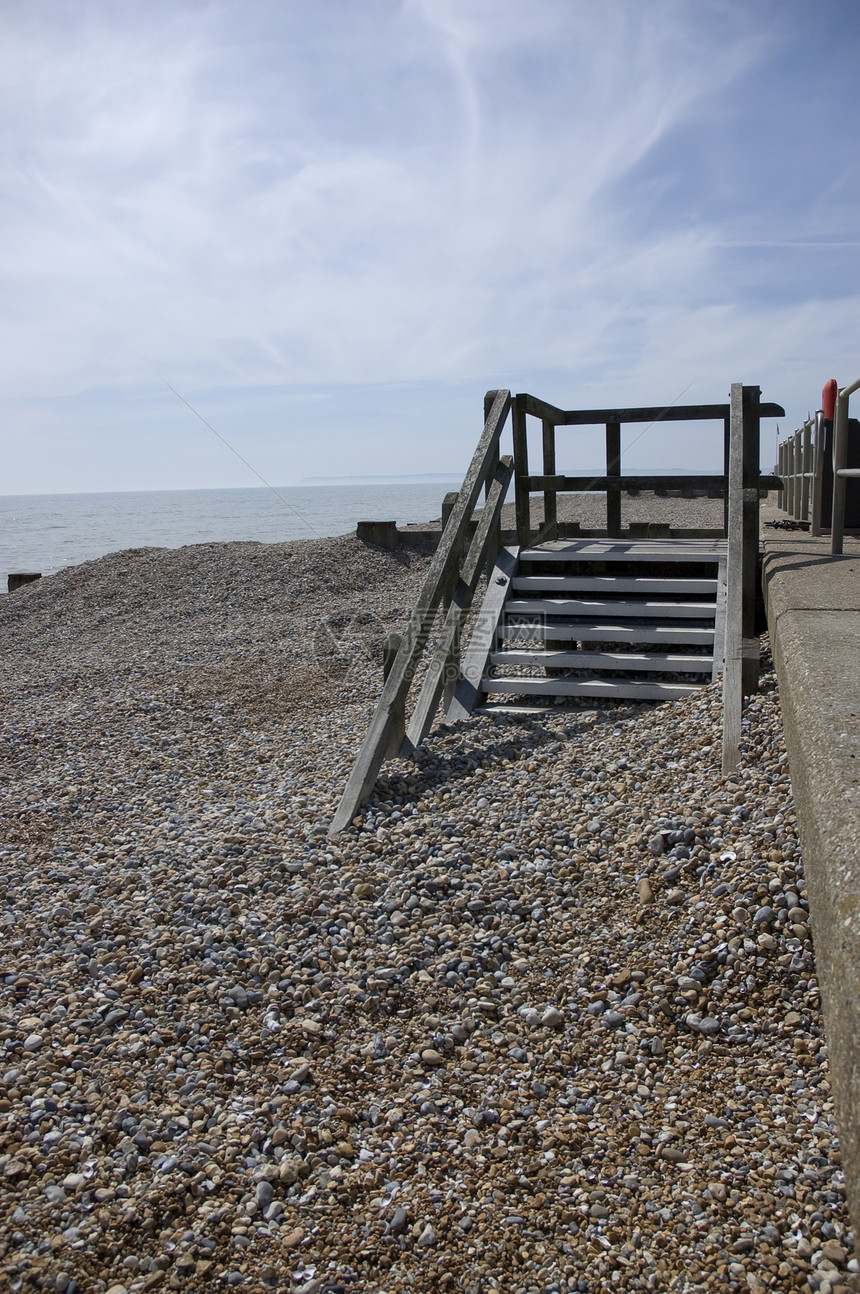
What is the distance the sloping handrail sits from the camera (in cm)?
472

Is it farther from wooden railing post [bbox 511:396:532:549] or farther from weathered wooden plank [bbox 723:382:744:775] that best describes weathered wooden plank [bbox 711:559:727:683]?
wooden railing post [bbox 511:396:532:549]

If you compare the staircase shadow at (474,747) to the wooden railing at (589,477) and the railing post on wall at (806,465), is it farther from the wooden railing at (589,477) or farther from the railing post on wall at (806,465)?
the railing post on wall at (806,465)

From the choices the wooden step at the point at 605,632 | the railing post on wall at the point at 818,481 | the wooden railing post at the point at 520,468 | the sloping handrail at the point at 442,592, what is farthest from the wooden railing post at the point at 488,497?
the railing post on wall at the point at 818,481

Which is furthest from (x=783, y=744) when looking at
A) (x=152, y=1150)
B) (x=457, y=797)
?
(x=152, y=1150)

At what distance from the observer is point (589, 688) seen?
5.90 m

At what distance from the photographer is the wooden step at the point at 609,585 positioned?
6.52 m

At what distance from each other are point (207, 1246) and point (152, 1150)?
15.6 inches

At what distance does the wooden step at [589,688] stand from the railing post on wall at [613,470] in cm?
219

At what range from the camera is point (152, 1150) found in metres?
2.51

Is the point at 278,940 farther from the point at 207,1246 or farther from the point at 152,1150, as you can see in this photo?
the point at 207,1246

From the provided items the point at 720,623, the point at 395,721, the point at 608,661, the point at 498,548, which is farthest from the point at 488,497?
the point at 395,721

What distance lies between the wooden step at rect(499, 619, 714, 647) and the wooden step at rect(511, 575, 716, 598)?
261mm

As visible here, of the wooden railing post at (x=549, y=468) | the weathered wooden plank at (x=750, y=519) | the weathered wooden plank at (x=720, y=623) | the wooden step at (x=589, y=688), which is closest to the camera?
the weathered wooden plank at (x=750, y=519)

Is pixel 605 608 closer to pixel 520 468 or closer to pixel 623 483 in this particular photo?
pixel 623 483
